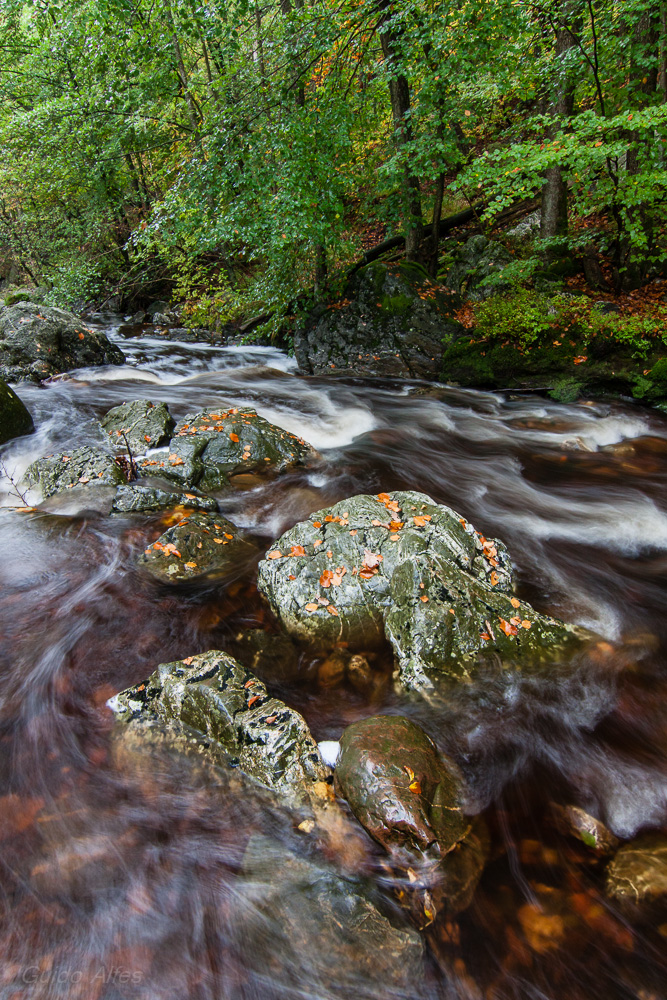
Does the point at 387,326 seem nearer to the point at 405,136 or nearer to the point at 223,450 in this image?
the point at 405,136

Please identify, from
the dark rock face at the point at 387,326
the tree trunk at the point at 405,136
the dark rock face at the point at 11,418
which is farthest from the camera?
the dark rock face at the point at 387,326

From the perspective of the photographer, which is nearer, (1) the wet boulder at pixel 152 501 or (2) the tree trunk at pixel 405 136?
(1) the wet boulder at pixel 152 501

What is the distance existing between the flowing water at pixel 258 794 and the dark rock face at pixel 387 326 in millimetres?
4297

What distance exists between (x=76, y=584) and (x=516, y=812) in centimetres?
379

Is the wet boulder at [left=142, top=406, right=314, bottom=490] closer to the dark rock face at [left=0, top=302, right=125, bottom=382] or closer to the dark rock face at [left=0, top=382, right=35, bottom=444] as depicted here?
the dark rock face at [left=0, top=382, right=35, bottom=444]

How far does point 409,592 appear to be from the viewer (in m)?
3.45

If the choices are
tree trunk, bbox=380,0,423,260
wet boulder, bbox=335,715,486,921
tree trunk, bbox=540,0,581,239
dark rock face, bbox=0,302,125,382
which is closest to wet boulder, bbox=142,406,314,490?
wet boulder, bbox=335,715,486,921

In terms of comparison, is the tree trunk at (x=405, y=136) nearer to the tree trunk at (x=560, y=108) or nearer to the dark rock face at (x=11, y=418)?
the tree trunk at (x=560, y=108)

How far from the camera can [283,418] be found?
8.10m

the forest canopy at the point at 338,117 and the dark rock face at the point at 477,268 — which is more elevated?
the forest canopy at the point at 338,117

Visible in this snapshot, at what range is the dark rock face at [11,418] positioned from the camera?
6793 mm

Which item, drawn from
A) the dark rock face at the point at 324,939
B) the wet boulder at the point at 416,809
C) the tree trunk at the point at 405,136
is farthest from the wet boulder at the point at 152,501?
the tree trunk at the point at 405,136

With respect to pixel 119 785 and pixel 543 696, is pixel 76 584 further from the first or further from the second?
pixel 543 696

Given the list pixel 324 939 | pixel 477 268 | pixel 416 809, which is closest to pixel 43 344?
pixel 477 268
